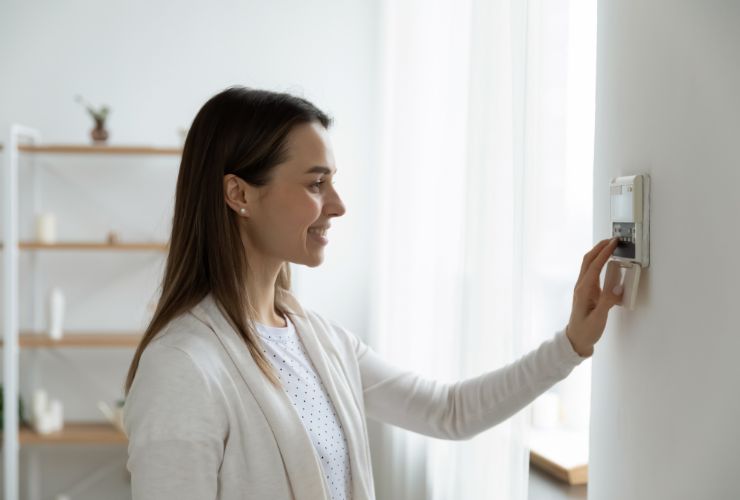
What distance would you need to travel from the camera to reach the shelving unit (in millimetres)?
3113

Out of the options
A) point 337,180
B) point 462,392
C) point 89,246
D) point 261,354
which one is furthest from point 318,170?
point 337,180

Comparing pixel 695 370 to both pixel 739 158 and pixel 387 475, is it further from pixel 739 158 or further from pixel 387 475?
pixel 387 475

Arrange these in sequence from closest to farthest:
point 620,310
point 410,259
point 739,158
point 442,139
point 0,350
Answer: point 739,158 → point 620,310 → point 442,139 → point 410,259 → point 0,350

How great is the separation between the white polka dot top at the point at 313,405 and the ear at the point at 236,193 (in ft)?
0.69

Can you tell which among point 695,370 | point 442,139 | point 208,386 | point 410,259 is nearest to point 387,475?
point 410,259

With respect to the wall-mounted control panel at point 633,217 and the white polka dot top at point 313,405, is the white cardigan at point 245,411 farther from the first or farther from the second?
the wall-mounted control panel at point 633,217

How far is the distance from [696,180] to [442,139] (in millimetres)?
1339

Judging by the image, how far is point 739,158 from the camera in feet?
2.26

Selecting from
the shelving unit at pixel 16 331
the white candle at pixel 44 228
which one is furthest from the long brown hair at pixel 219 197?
the white candle at pixel 44 228

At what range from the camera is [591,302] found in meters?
1.12

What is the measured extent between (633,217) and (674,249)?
105 millimetres

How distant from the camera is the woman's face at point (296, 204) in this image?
1.29m

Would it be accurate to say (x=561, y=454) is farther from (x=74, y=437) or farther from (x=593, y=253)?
(x=74, y=437)

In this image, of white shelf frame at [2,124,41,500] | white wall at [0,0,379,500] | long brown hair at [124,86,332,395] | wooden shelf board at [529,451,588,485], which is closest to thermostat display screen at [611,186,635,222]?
long brown hair at [124,86,332,395]
